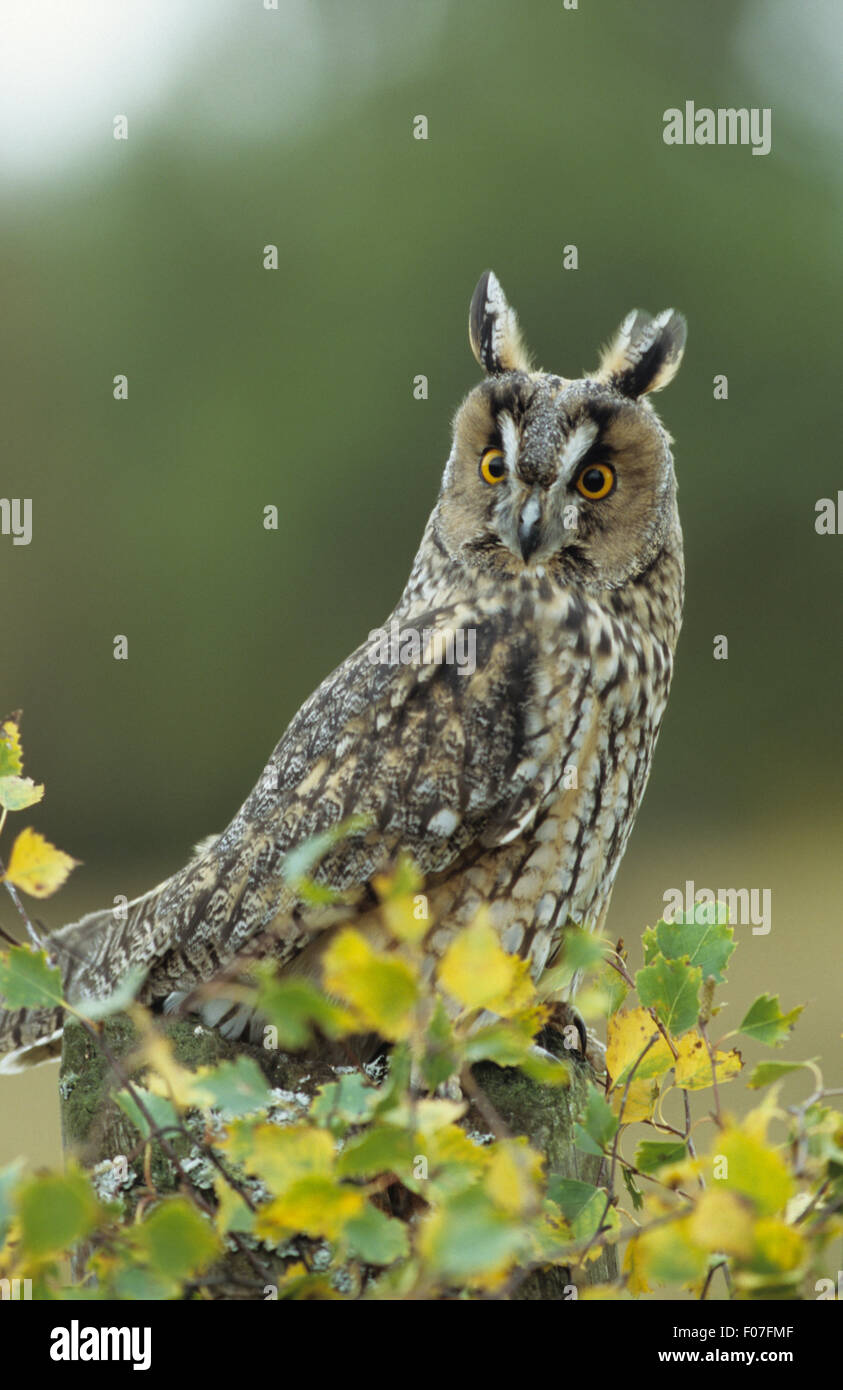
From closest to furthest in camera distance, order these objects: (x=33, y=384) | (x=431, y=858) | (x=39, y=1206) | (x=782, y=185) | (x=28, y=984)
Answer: (x=39, y=1206) → (x=28, y=984) → (x=431, y=858) → (x=782, y=185) → (x=33, y=384)

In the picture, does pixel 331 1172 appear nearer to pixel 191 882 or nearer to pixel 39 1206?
pixel 39 1206

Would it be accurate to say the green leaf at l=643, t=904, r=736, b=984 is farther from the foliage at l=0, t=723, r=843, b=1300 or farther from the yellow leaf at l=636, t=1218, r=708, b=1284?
the yellow leaf at l=636, t=1218, r=708, b=1284

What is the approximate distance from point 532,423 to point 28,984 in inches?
54.0

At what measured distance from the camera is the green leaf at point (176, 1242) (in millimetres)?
588

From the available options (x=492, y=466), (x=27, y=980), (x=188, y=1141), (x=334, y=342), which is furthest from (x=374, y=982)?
(x=334, y=342)

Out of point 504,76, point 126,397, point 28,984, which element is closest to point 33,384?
point 126,397

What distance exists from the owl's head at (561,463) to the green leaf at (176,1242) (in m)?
1.44

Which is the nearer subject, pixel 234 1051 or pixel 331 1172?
pixel 331 1172

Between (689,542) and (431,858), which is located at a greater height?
(689,542)

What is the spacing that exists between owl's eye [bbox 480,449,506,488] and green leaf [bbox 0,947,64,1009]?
1350mm

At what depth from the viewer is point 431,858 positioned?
1808mm

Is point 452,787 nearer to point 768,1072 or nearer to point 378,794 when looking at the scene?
point 378,794

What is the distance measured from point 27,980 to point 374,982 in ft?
0.95

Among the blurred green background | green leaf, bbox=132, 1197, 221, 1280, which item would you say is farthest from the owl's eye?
the blurred green background
